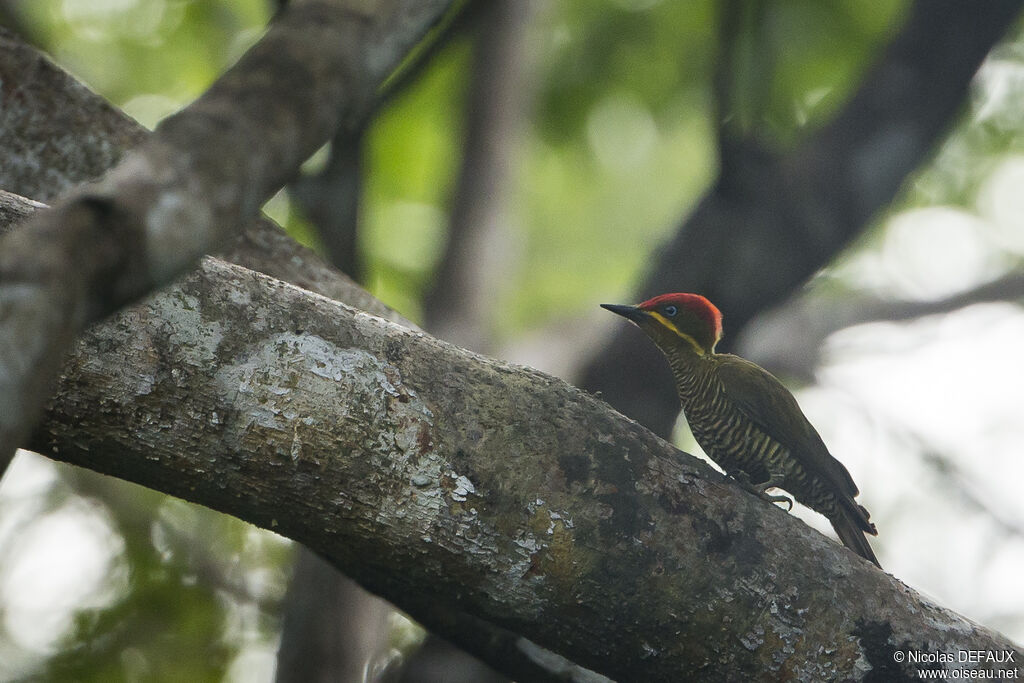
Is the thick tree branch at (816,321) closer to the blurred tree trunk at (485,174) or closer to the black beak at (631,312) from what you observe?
the blurred tree trunk at (485,174)

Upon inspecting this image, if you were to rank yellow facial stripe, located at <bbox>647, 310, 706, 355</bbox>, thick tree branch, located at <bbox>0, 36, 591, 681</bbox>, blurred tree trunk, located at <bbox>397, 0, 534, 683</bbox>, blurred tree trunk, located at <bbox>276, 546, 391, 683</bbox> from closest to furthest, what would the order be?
1. thick tree branch, located at <bbox>0, 36, 591, 681</bbox>
2. yellow facial stripe, located at <bbox>647, 310, 706, 355</bbox>
3. blurred tree trunk, located at <bbox>276, 546, 391, 683</bbox>
4. blurred tree trunk, located at <bbox>397, 0, 534, 683</bbox>

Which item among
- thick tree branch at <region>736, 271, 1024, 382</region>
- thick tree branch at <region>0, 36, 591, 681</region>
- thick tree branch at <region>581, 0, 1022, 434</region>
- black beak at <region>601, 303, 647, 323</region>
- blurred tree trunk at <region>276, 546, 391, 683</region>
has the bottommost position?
blurred tree trunk at <region>276, 546, 391, 683</region>

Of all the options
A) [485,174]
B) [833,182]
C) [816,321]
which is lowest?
[833,182]

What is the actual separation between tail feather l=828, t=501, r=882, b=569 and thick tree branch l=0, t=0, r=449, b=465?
267 cm

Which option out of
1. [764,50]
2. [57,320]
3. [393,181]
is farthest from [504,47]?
[57,320]

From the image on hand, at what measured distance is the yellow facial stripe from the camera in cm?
405

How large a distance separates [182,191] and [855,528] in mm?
3213

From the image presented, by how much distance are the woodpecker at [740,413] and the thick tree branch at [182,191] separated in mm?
2047

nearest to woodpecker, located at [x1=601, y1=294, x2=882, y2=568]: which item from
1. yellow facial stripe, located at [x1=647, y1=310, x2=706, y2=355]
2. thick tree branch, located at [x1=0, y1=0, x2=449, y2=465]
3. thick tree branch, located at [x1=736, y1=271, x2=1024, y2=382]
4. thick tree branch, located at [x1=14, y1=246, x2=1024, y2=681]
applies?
yellow facial stripe, located at [x1=647, y1=310, x2=706, y2=355]

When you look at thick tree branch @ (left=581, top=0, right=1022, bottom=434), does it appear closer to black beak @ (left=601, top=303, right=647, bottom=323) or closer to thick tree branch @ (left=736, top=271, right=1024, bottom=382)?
black beak @ (left=601, top=303, right=647, bottom=323)

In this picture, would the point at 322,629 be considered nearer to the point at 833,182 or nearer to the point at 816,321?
the point at 833,182

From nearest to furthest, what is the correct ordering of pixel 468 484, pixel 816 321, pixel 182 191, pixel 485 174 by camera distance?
pixel 182 191, pixel 468 484, pixel 485 174, pixel 816 321

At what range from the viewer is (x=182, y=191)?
148 cm

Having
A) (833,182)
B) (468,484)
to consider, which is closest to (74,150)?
(468,484)
